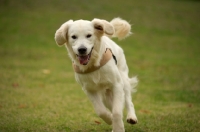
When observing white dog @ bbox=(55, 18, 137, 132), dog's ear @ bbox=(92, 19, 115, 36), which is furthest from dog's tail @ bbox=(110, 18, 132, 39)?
dog's ear @ bbox=(92, 19, 115, 36)

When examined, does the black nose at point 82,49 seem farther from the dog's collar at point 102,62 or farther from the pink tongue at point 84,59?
the dog's collar at point 102,62

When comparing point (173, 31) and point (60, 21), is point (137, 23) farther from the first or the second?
point (60, 21)

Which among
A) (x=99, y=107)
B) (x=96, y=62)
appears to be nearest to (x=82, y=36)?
(x=96, y=62)

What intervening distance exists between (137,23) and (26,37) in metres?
8.54

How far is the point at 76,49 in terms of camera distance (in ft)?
15.5

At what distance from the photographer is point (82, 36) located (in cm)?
485

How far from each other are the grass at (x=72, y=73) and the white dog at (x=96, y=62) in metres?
0.68

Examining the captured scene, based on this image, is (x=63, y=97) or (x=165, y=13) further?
(x=165, y=13)

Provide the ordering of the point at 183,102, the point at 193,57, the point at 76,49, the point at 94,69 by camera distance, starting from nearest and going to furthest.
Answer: the point at 76,49
the point at 94,69
the point at 183,102
the point at 193,57

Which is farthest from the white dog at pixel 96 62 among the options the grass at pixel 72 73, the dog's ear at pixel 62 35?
the grass at pixel 72 73

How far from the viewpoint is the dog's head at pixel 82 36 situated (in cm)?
477

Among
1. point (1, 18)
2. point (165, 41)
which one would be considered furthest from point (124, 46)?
point (1, 18)

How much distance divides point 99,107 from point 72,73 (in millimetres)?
8065

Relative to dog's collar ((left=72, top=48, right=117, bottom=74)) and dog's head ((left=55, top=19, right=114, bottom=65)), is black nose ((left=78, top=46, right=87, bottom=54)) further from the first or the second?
dog's collar ((left=72, top=48, right=117, bottom=74))
